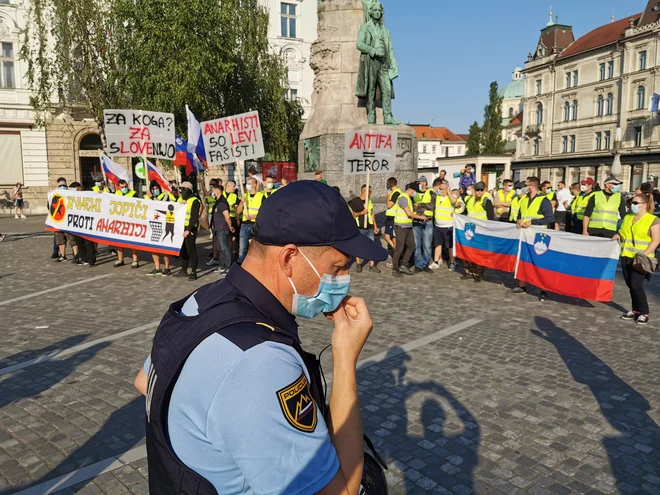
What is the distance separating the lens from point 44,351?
20.9ft

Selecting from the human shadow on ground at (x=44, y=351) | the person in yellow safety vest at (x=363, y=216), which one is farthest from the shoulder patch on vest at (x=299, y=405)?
the person in yellow safety vest at (x=363, y=216)

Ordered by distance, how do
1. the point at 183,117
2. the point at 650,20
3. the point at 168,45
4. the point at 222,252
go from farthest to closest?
the point at 650,20 < the point at 183,117 < the point at 168,45 < the point at 222,252

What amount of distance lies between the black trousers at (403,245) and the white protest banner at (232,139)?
11.2ft

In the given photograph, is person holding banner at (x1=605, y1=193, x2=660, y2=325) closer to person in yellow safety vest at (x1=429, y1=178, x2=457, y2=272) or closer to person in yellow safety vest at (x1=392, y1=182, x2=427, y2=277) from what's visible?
person in yellow safety vest at (x1=429, y1=178, x2=457, y2=272)

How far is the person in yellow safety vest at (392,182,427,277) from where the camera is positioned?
11.2 m

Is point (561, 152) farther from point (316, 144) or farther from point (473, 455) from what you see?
point (473, 455)

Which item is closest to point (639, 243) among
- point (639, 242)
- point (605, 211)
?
point (639, 242)

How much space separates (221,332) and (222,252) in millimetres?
10399

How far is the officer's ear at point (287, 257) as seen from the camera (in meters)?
1.56

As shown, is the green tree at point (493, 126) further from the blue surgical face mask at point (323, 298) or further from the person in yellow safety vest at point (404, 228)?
the blue surgical face mask at point (323, 298)

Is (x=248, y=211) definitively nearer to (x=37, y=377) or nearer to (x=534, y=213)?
(x=534, y=213)

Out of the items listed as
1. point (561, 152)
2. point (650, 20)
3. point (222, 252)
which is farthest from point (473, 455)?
point (561, 152)

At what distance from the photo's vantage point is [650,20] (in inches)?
2436

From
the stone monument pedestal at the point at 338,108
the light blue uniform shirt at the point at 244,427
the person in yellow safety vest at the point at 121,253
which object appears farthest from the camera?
the stone monument pedestal at the point at 338,108
